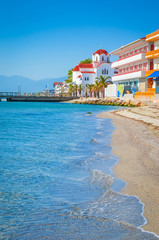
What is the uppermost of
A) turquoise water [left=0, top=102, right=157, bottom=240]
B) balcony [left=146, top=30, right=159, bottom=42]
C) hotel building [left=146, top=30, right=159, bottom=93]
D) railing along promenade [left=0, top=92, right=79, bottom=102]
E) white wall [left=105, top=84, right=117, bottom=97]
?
balcony [left=146, top=30, right=159, bottom=42]

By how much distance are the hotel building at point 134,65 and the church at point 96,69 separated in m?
31.7

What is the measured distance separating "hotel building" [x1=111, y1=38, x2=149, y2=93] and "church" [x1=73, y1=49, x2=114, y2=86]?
31673mm

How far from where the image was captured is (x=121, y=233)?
359 cm

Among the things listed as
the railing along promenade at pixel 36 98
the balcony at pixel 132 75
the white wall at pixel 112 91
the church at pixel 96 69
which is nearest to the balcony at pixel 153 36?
the balcony at pixel 132 75

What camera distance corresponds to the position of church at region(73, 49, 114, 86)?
97.4m

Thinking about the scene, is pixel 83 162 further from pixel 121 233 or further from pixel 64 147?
pixel 121 233

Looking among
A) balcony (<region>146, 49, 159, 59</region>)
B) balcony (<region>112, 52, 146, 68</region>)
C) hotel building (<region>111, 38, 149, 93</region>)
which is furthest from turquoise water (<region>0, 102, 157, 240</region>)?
hotel building (<region>111, 38, 149, 93</region>)

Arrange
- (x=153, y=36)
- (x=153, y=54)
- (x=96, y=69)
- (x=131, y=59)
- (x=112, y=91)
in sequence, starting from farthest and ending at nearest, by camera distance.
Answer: (x=96, y=69) < (x=112, y=91) < (x=131, y=59) < (x=153, y=36) < (x=153, y=54)

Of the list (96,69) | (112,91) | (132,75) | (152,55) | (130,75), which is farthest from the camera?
(96,69)

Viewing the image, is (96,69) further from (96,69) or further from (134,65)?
(134,65)

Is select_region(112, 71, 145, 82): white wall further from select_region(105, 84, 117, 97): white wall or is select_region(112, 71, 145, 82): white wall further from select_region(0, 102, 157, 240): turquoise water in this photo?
select_region(0, 102, 157, 240): turquoise water

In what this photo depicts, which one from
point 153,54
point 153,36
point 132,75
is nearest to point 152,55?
point 153,54

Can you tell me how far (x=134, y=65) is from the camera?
57.1 metres

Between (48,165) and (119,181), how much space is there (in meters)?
2.50
